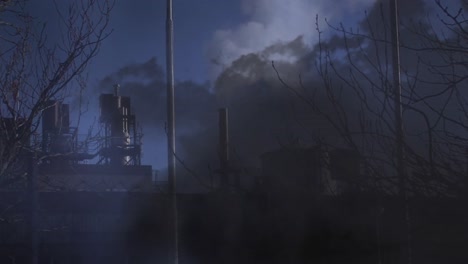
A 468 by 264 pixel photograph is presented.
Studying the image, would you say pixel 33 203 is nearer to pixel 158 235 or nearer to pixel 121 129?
pixel 158 235

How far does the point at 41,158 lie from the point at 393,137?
414 centimetres

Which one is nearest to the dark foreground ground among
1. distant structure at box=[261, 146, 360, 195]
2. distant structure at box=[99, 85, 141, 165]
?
distant structure at box=[261, 146, 360, 195]

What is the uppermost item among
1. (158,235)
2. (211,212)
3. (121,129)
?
(121,129)

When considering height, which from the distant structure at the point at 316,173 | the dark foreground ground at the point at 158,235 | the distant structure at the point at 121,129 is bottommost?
the dark foreground ground at the point at 158,235

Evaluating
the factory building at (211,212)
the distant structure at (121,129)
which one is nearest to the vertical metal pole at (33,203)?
the factory building at (211,212)

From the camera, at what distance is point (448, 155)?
561 cm

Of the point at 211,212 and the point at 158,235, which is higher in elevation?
the point at 211,212

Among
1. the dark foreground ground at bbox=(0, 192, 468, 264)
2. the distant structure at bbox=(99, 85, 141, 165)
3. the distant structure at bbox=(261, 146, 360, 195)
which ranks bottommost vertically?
the dark foreground ground at bbox=(0, 192, 468, 264)

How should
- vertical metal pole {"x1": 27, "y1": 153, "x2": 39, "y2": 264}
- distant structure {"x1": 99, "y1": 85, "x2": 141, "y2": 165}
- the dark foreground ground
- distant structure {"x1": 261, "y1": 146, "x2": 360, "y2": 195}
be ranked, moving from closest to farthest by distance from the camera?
distant structure {"x1": 261, "y1": 146, "x2": 360, "y2": 195} → vertical metal pole {"x1": 27, "y1": 153, "x2": 39, "y2": 264} → the dark foreground ground → distant structure {"x1": 99, "y1": 85, "x2": 141, "y2": 165}

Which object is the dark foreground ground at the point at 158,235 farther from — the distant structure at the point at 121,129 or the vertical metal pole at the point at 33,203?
the distant structure at the point at 121,129

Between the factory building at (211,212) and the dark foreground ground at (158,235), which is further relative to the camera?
the dark foreground ground at (158,235)

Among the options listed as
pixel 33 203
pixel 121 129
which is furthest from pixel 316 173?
pixel 121 129

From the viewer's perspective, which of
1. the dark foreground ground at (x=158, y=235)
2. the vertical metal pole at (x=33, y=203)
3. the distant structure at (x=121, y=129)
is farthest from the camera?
the distant structure at (x=121, y=129)

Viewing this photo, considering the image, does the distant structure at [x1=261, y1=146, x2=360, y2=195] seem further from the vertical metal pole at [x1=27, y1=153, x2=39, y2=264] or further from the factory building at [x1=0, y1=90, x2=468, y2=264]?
the vertical metal pole at [x1=27, y1=153, x2=39, y2=264]
